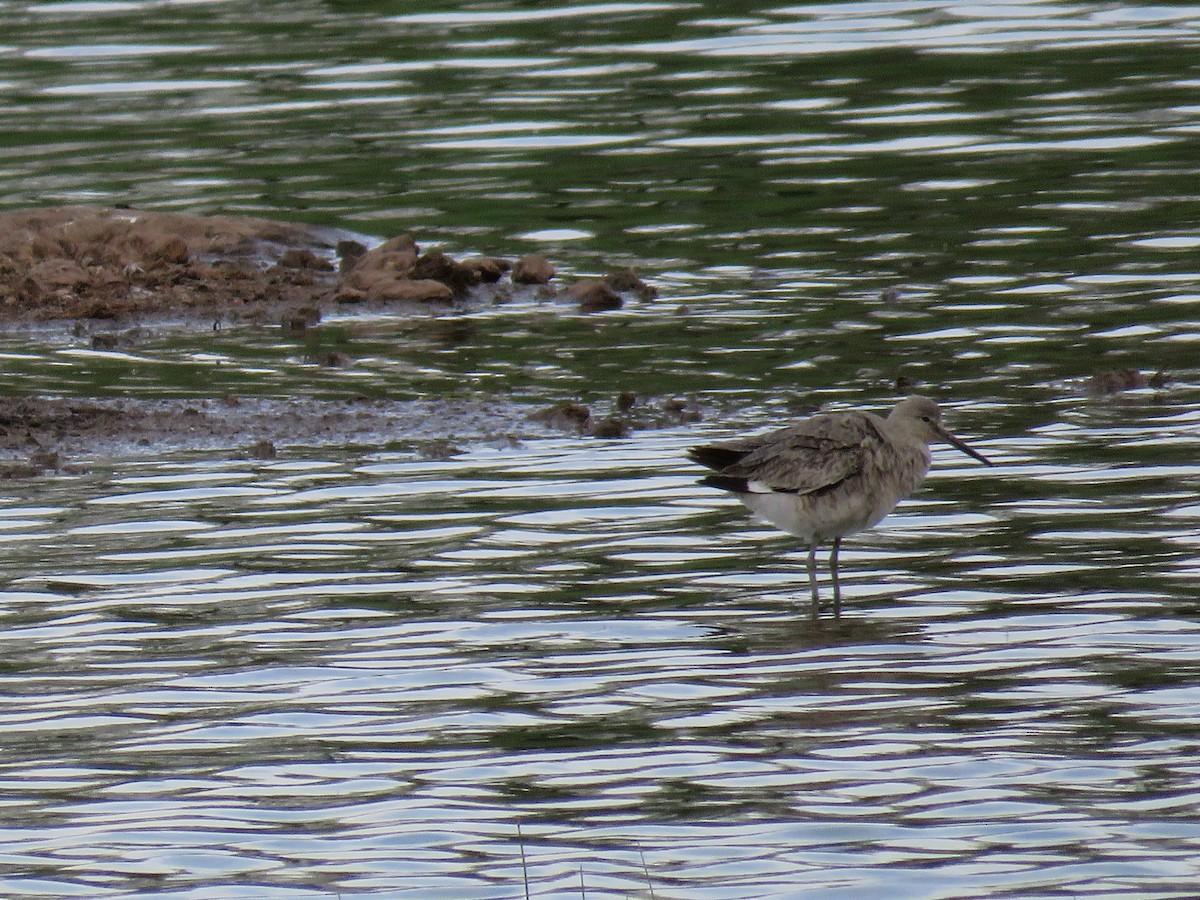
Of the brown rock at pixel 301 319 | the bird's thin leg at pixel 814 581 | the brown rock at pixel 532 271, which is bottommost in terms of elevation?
the bird's thin leg at pixel 814 581

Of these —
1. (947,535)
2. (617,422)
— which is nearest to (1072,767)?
(947,535)

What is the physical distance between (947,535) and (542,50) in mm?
16644

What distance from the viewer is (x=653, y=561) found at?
10.1 meters

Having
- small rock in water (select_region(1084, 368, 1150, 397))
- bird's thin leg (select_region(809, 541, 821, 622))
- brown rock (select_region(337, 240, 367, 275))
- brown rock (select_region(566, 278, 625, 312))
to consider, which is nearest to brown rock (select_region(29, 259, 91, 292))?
brown rock (select_region(337, 240, 367, 275))

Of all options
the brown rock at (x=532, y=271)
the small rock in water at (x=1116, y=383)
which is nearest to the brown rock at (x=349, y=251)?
the brown rock at (x=532, y=271)

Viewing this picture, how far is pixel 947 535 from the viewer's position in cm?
1041

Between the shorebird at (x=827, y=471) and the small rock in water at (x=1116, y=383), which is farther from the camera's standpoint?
the small rock in water at (x=1116, y=383)

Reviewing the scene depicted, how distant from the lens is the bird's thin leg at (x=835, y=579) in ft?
30.8

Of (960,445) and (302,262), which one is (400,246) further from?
(960,445)

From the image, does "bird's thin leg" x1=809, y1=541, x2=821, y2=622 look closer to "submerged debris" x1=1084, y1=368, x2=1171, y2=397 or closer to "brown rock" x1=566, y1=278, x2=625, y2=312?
"submerged debris" x1=1084, y1=368, x2=1171, y2=397

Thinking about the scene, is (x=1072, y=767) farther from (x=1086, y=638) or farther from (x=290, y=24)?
(x=290, y=24)

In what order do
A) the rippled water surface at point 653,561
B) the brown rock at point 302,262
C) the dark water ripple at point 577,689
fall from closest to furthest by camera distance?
the dark water ripple at point 577,689 < the rippled water surface at point 653,561 < the brown rock at point 302,262

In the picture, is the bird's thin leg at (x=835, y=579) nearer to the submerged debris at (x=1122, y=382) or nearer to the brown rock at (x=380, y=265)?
the submerged debris at (x=1122, y=382)

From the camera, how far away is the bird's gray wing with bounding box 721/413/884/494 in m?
9.79
